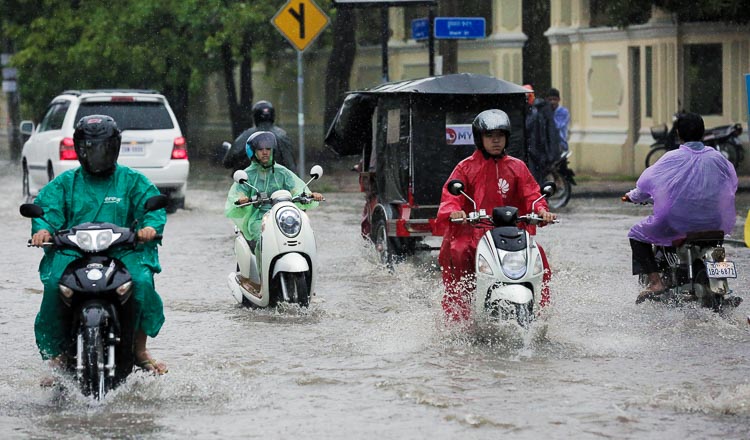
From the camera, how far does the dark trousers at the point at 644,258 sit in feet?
36.3

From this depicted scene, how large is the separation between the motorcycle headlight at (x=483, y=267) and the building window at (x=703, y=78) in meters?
18.8

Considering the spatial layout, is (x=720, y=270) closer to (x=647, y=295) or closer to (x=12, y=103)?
(x=647, y=295)

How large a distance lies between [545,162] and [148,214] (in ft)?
46.3

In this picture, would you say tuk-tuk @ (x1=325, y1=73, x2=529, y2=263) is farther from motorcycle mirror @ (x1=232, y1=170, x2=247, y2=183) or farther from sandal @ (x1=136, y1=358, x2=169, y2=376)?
sandal @ (x1=136, y1=358, x2=169, y2=376)

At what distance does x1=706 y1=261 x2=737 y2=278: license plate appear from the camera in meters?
10.4

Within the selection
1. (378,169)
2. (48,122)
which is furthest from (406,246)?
(48,122)

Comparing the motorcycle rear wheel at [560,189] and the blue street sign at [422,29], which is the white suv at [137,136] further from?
the motorcycle rear wheel at [560,189]

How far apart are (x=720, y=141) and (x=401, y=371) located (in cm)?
1770

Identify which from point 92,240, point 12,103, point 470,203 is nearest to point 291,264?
point 470,203

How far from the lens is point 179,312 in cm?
1134

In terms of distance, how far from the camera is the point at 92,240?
7.16 m

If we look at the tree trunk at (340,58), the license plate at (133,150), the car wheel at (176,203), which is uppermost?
the tree trunk at (340,58)

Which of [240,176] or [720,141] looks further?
[720,141]

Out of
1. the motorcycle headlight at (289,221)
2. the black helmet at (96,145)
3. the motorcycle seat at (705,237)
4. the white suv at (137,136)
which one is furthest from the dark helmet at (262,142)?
the white suv at (137,136)
